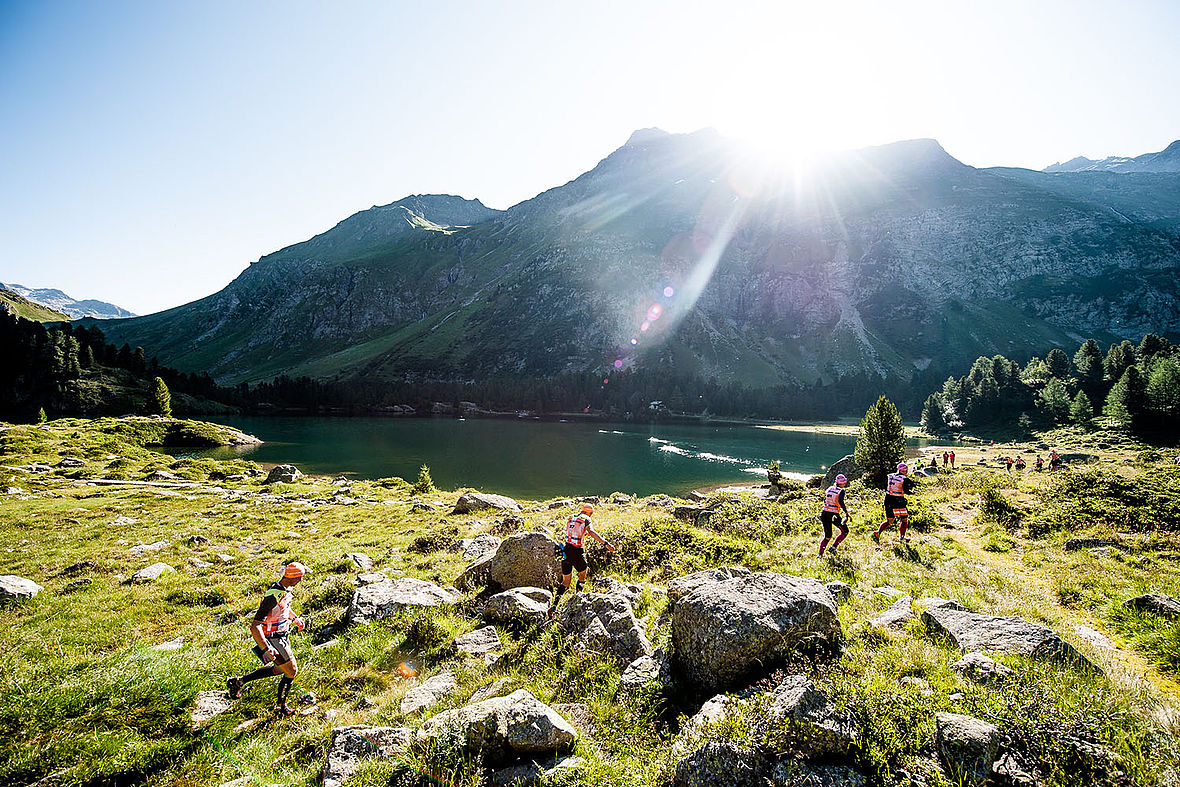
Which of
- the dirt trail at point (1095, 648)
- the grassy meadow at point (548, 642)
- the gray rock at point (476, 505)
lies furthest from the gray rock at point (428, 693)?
the gray rock at point (476, 505)

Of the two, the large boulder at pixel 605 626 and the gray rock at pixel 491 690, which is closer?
the gray rock at pixel 491 690

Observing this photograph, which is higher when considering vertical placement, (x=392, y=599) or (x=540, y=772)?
(x=540, y=772)

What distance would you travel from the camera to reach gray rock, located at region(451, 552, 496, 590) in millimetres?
14698

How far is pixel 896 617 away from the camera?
974 cm

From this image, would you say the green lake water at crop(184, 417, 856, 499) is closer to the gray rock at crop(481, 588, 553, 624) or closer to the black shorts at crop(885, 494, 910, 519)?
the black shorts at crop(885, 494, 910, 519)

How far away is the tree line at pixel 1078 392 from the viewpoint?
81.0 meters

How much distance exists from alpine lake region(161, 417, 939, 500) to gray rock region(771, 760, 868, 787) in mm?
50217

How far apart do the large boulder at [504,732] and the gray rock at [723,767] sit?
1.77 m

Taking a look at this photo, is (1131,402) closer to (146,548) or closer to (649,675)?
(649,675)

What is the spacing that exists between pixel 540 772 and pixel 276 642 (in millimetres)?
6333

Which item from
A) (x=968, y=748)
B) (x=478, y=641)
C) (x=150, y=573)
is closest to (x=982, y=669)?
(x=968, y=748)

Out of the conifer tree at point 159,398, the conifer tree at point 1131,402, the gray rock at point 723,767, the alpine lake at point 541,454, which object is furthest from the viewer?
the conifer tree at point 159,398

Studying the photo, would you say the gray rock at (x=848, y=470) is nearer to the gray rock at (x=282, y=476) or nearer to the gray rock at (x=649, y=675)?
the gray rock at (x=649, y=675)

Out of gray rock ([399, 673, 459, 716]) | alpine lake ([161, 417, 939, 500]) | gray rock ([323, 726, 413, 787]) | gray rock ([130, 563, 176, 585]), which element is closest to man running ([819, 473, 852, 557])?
gray rock ([399, 673, 459, 716])
